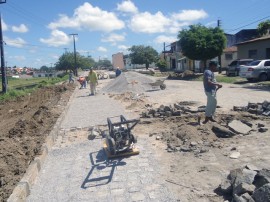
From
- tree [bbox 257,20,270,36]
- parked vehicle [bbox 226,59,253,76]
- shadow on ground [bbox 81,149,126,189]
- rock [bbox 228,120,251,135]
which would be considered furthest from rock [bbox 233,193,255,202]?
tree [bbox 257,20,270,36]

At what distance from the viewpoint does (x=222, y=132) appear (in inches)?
314

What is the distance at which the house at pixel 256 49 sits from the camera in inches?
1231

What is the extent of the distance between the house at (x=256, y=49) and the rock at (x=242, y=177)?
2832 cm

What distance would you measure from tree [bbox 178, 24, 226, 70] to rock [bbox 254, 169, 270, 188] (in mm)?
28787

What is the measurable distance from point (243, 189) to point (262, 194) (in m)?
0.37

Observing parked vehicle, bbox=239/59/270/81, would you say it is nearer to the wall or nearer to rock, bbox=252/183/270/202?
the wall

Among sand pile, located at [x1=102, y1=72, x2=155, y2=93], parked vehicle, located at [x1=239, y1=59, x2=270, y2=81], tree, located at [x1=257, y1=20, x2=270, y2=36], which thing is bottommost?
sand pile, located at [x1=102, y1=72, x2=155, y2=93]

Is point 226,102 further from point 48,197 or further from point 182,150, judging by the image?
point 48,197

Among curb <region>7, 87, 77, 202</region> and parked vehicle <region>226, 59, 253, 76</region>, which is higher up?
parked vehicle <region>226, 59, 253, 76</region>

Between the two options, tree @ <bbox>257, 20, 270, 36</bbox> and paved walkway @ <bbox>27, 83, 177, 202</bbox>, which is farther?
tree @ <bbox>257, 20, 270, 36</bbox>

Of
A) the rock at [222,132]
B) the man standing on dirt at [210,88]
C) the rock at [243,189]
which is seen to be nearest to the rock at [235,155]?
the rock at [222,132]

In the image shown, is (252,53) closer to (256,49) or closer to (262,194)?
(256,49)

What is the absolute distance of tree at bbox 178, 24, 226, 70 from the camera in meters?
32.5

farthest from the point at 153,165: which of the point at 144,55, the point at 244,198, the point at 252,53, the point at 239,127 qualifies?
the point at 144,55
